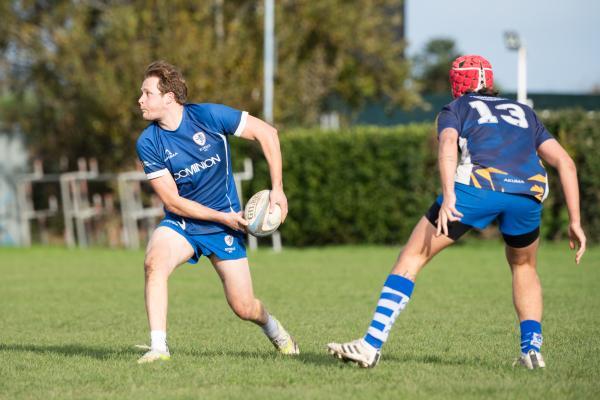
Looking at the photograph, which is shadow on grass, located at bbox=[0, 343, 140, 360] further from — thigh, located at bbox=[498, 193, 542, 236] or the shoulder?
thigh, located at bbox=[498, 193, 542, 236]

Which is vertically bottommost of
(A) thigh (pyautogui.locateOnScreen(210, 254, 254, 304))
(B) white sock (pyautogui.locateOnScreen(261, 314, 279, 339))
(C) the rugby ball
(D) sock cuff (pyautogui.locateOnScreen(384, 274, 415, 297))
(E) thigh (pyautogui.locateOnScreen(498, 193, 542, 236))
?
(B) white sock (pyautogui.locateOnScreen(261, 314, 279, 339))

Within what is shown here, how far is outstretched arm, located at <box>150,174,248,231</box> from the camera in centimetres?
708

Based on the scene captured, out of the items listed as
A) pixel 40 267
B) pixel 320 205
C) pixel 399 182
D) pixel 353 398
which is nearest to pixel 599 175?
pixel 399 182

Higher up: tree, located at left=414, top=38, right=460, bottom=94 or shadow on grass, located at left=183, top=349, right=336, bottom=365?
shadow on grass, located at left=183, top=349, right=336, bottom=365

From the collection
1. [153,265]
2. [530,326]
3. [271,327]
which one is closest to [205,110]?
[153,265]

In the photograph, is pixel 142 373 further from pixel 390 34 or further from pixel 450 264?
pixel 390 34

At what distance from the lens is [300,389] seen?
602 centimetres

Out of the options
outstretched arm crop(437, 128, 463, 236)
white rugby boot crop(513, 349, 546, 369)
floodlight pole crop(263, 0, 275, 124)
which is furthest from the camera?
floodlight pole crop(263, 0, 275, 124)

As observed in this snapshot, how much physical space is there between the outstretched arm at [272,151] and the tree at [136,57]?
17.0m

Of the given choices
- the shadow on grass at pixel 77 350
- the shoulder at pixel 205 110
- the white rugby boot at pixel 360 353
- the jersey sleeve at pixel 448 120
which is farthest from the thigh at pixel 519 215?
the shadow on grass at pixel 77 350

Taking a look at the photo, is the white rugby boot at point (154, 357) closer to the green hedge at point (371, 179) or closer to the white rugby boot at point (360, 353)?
the white rugby boot at point (360, 353)

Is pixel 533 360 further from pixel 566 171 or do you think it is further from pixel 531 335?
pixel 566 171

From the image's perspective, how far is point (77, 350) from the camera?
8039 mm

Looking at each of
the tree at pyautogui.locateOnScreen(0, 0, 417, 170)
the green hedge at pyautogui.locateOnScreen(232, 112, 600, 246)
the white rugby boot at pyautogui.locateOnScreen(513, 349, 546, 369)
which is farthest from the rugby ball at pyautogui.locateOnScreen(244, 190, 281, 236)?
the tree at pyautogui.locateOnScreen(0, 0, 417, 170)
